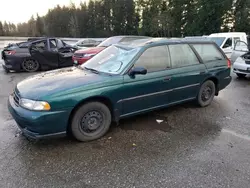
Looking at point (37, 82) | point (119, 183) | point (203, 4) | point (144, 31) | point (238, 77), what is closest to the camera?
point (119, 183)

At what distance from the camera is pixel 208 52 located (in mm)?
4758

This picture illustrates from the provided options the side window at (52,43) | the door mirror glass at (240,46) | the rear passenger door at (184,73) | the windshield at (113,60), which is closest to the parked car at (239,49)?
the door mirror glass at (240,46)

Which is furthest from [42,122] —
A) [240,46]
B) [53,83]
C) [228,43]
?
[240,46]

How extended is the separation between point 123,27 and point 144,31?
17.8 feet

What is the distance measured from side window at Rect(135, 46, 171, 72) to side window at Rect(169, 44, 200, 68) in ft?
0.49

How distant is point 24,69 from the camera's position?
31.0ft

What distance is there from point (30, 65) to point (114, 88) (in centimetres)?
751

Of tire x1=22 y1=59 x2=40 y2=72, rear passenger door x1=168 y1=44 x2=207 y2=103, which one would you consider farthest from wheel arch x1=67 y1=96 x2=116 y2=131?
tire x1=22 y1=59 x2=40 y2=72

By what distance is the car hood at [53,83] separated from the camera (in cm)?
300

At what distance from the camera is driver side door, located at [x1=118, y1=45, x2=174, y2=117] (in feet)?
11.6

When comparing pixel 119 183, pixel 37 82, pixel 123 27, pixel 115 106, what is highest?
pixel 123 27

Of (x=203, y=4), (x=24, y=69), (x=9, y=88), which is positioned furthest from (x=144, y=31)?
(x=9, y=88)

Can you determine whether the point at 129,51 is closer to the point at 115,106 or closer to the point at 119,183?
the point at 115,106

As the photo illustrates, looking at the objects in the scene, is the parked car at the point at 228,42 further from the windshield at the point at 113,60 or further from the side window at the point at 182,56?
the windshield at the point at 113,60
